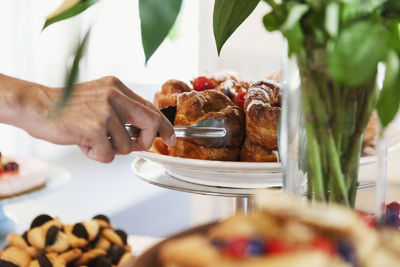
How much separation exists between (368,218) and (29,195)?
39.4 inches

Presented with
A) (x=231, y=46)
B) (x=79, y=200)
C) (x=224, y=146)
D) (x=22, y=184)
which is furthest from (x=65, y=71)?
(x=79, y=200)

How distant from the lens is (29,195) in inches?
46.1

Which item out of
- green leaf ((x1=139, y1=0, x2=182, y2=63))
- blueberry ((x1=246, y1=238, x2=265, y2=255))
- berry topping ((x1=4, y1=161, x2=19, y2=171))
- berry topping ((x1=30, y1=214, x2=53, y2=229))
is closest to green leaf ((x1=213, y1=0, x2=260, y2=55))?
green leaf ((x1=139, y1=0, x2=182, y2=63))

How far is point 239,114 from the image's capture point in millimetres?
701

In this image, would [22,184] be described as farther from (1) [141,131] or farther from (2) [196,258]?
(2) [196,258]

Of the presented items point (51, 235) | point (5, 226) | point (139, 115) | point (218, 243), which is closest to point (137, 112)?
point (139, 115)

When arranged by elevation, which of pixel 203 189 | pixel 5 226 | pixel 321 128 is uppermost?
pixel 321 128

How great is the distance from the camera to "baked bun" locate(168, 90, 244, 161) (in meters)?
0.67

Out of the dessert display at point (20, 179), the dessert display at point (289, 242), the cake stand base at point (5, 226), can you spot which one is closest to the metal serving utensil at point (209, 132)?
the dessert display at point (289, 242)

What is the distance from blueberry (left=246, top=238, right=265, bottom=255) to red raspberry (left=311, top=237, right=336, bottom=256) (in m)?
0.02

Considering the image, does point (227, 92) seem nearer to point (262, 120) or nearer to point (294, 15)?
point (262, 120)

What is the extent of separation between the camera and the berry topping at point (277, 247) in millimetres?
210

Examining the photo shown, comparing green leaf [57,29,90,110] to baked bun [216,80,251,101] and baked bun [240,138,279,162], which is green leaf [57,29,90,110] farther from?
baked bun [216,80,251,101]

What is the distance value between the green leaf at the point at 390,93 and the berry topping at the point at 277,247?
12 centimetres
